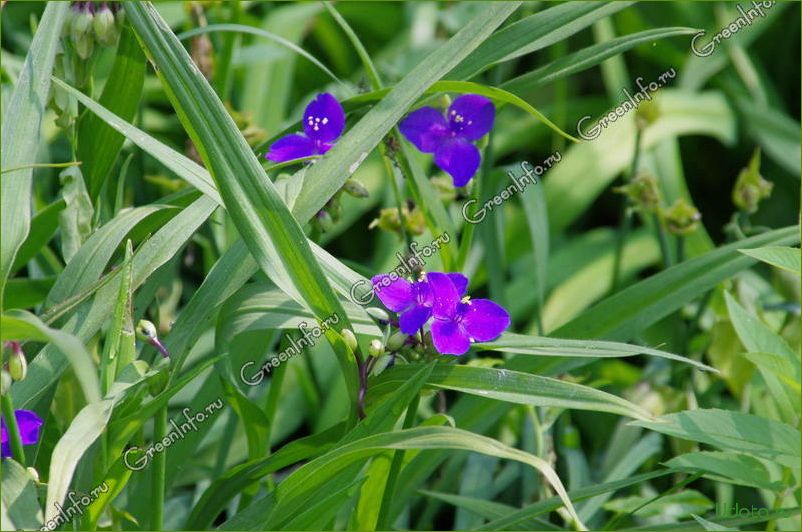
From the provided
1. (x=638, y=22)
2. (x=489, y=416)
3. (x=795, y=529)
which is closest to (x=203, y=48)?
(x=489, y=416)

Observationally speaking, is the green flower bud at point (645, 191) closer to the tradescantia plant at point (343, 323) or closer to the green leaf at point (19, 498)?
the tradescantia plant at point (343, 323)

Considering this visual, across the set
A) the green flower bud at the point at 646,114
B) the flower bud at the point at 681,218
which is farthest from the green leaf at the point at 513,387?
the green flower bud at the point at 646,114

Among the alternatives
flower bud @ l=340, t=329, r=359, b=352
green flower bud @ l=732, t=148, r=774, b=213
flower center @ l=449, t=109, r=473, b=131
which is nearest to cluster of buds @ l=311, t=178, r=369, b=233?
→ flower center @ l=449, t=109, r=473, b=131

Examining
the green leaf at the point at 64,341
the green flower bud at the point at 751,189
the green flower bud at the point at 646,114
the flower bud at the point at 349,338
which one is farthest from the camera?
the green flower bud at the point at 646,114

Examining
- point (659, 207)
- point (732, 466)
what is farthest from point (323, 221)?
point (659, 207)

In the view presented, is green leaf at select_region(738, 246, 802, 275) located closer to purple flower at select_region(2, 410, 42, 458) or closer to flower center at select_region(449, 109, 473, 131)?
flower center at select_region(449, 109, 473, 131)

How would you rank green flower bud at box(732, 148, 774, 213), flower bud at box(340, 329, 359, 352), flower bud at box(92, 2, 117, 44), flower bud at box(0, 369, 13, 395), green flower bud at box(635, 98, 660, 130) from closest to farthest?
flower bud at box(0, 369, 13, 395) → flower bud at box(340, 329, 359, 352) → flower bud at box(92, 2, 117, 44) → green flower bud at box(732, 148, 774, 213) → green flower bud at box(635, 98, 660, 130)

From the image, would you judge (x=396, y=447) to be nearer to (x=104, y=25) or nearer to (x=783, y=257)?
(x=783, y=257)
